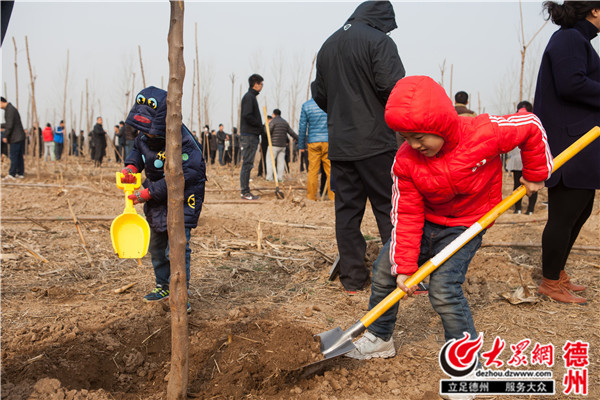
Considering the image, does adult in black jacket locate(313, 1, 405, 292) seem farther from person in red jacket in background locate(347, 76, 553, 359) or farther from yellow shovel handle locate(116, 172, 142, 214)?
yellow shovel handle locate(116, 172, 142, 214)

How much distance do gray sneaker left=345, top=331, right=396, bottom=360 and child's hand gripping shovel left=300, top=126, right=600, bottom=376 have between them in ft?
0.49

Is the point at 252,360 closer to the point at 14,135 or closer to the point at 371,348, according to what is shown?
the point at 371,348

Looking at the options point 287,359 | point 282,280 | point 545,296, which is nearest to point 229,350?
point 287,359

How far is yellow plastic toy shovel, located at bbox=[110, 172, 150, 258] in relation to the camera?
10.1 feet

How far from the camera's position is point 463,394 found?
2.06 metres

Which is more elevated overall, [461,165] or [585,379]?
[461,165]

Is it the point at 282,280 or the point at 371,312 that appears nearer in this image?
the point at 371,312

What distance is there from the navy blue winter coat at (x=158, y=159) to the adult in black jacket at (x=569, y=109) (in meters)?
2.30

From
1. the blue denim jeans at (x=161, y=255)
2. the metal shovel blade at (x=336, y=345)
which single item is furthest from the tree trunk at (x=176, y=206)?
the blue denim jeans at (x=161, y=255)

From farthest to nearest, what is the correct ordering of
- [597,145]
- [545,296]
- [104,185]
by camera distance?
[104,185] < [545,296] < [597,145]

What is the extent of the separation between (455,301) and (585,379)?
764 millimetres

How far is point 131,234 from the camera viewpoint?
311 cm

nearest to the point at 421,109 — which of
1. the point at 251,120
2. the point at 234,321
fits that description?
the point at 234,321

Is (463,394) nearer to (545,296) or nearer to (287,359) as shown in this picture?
(287,359)
